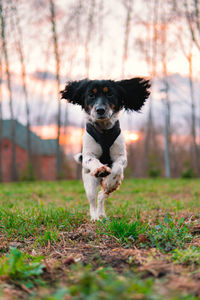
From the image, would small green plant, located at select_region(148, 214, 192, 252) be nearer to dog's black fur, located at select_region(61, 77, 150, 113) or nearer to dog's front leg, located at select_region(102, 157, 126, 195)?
dog's front leg, located at select_region(102, 157, 126, 195)

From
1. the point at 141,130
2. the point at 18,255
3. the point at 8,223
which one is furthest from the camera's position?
the point at 141,130

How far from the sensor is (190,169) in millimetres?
22656

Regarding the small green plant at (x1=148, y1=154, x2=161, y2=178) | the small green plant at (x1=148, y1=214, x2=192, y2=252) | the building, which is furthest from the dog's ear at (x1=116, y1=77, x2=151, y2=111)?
the building

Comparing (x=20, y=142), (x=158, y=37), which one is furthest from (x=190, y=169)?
(x=20, y=142)

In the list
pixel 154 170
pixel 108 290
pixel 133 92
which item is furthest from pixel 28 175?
pixel 108 290

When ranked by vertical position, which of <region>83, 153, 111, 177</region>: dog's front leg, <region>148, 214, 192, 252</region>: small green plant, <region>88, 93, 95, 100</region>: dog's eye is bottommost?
<region>148, 214, 192, 252</region>: small green plant

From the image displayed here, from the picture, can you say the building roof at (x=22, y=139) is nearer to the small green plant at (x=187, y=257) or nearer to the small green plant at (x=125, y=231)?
the small green plant at (x=125, y=231)

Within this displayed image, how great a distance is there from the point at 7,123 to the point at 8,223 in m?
28.7

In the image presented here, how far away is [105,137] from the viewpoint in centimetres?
Result: 459

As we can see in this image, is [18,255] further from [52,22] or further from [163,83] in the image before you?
[163,83]

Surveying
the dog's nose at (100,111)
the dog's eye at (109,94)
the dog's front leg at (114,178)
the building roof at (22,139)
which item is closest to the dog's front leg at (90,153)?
the dog's front leg at (114,178)

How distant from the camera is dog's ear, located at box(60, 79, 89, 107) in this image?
5004 mm

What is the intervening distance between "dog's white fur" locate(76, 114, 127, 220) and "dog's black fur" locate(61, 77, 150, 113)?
30cm

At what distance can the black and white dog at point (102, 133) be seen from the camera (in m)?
4.36
